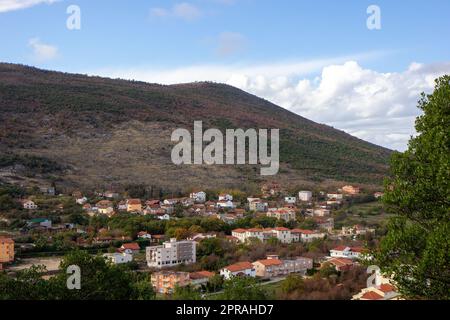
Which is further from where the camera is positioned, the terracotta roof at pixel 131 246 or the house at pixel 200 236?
the house at pixel 200 236

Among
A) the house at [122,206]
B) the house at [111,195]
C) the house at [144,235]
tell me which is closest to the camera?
the house at [144,235]

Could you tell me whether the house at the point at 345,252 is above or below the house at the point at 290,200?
below

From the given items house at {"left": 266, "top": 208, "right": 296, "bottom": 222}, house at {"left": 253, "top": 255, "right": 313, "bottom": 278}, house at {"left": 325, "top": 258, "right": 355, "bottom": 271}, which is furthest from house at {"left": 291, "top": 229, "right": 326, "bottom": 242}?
house at {"left": 325, "top": 258, "right": 355, "bottom": 271}

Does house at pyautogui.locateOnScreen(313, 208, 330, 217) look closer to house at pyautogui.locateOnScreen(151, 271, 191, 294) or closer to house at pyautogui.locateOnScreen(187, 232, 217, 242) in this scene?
house at pyautogui.locateOnScreen(187, 232, 217, 242)

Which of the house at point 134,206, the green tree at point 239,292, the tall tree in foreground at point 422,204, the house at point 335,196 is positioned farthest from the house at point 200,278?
the house at point 335,196

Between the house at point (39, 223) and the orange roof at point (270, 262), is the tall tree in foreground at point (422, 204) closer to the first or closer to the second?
the orange roof at point (270, 262)
